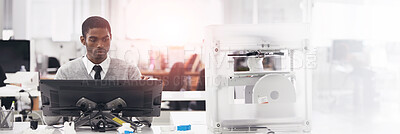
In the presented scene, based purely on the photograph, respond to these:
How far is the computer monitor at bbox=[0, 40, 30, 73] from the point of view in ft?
11.6

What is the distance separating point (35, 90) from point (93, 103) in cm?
181

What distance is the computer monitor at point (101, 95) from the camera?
5.95 ft

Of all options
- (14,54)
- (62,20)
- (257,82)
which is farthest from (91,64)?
(62,20)

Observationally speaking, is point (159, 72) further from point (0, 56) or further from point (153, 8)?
point (0, 56)

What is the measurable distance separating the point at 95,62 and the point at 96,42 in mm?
133

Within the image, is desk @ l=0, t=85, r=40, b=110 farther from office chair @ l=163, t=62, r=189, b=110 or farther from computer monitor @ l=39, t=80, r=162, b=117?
computer monitor @ l=39, t=80, r=162, b=117

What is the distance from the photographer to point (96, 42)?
242 cm

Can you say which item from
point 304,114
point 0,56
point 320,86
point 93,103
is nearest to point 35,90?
point 0,56

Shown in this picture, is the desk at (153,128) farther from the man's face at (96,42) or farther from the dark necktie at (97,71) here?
the man's face at (96,42)

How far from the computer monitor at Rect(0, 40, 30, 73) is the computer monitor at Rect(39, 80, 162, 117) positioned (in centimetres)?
187

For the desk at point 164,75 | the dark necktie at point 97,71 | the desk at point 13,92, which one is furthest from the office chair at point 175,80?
the dark necktie at point 97,71

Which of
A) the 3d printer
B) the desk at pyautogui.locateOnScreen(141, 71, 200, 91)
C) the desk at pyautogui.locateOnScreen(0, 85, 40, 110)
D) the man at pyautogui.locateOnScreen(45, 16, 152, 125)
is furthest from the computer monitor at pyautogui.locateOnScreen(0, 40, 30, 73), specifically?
the 3d printer

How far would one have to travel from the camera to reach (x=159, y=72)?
524 centimetres

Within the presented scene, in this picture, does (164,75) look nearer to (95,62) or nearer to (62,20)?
(62,20)
